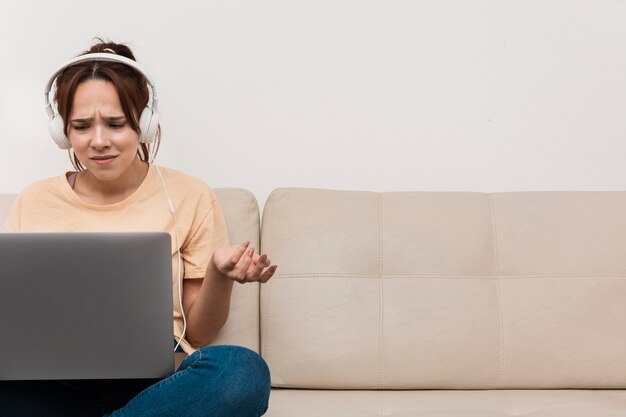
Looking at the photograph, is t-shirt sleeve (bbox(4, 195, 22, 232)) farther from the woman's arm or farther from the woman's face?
the woman's arm

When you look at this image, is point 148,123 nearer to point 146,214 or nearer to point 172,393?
point 146,214

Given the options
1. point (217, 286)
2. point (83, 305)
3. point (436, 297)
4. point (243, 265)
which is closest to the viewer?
point (83, 305)

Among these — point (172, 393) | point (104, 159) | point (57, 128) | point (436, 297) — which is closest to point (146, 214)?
→ point (104, 159)

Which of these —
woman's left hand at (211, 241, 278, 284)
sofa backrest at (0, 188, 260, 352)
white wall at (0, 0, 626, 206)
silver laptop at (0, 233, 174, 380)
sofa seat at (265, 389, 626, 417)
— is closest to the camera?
silver laptop at (0, 233, 174, 380)

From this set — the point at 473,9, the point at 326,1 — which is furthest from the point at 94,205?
the point at 473,9

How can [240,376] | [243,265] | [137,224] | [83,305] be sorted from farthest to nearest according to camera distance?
[137,224] < [243,265] < [240,376] < [83,305]

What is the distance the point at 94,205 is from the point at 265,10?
2.39ft

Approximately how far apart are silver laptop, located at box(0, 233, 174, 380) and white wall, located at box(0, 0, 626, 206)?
2.96 feet

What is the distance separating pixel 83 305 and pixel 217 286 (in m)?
0.37

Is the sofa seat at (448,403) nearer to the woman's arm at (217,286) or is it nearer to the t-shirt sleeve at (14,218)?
the woman's arm at (217,286)

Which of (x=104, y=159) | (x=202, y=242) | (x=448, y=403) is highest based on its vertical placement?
(x=104, y=159)

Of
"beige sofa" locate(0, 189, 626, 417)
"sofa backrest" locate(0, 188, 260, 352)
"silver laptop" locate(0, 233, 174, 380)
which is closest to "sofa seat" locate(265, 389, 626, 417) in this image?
"beige sofa" locate(0, 189, 626, 417)

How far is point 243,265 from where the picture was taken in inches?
58.2

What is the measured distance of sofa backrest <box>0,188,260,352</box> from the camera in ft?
5.93
